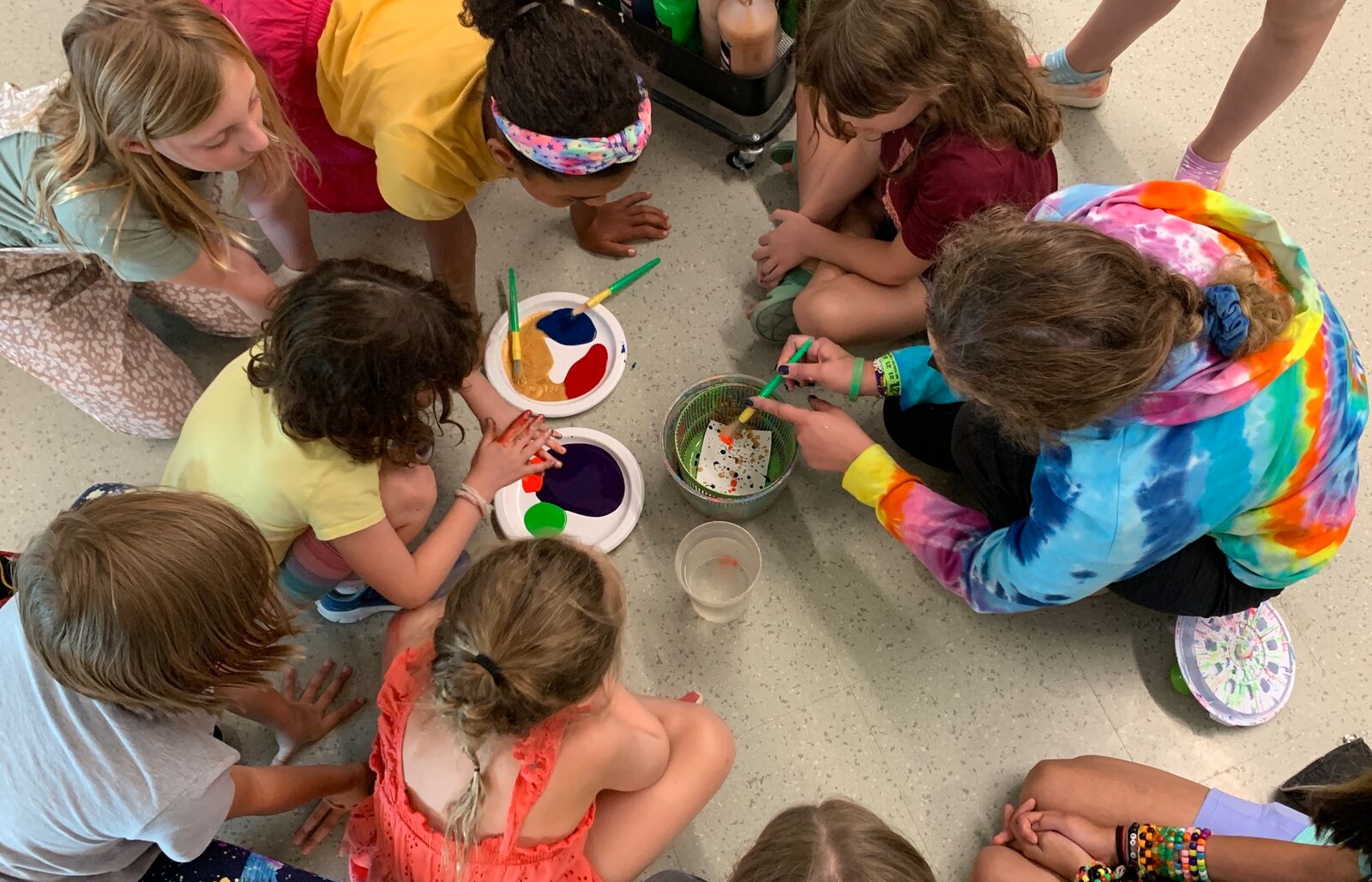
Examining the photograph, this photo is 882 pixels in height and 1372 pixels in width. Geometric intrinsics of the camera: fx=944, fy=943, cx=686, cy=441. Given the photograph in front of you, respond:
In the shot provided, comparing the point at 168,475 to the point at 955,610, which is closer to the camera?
the point at 168,475

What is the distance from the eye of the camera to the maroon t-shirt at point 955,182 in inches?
46.3

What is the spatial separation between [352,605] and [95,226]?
0.58m

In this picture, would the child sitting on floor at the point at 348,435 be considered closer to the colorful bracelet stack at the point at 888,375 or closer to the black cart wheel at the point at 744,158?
the colorful bracelet stack at the point at 888,375

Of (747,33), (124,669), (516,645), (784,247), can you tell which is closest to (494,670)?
(516,645)

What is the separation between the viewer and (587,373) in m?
1.50

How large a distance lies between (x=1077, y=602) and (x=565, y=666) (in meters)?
0.87

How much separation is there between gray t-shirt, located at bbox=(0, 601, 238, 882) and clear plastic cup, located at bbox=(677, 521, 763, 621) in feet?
2.16

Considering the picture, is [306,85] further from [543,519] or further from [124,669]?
[124,669]

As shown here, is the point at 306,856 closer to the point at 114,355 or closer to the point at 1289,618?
the point at 114,355

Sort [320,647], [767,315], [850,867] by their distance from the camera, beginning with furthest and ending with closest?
[767,315] < [320,647] < [850,867]

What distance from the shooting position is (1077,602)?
1.39 meters

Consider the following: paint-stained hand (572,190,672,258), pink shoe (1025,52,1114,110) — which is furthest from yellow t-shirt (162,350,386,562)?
pink shoe (1025,52,1114,110)

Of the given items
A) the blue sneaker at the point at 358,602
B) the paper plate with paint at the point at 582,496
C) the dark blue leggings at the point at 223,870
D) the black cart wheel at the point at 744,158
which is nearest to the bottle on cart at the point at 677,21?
the black cart wheel at the point at 744,158

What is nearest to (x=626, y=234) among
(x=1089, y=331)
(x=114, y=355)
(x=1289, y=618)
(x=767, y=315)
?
(x=767, y=315)
